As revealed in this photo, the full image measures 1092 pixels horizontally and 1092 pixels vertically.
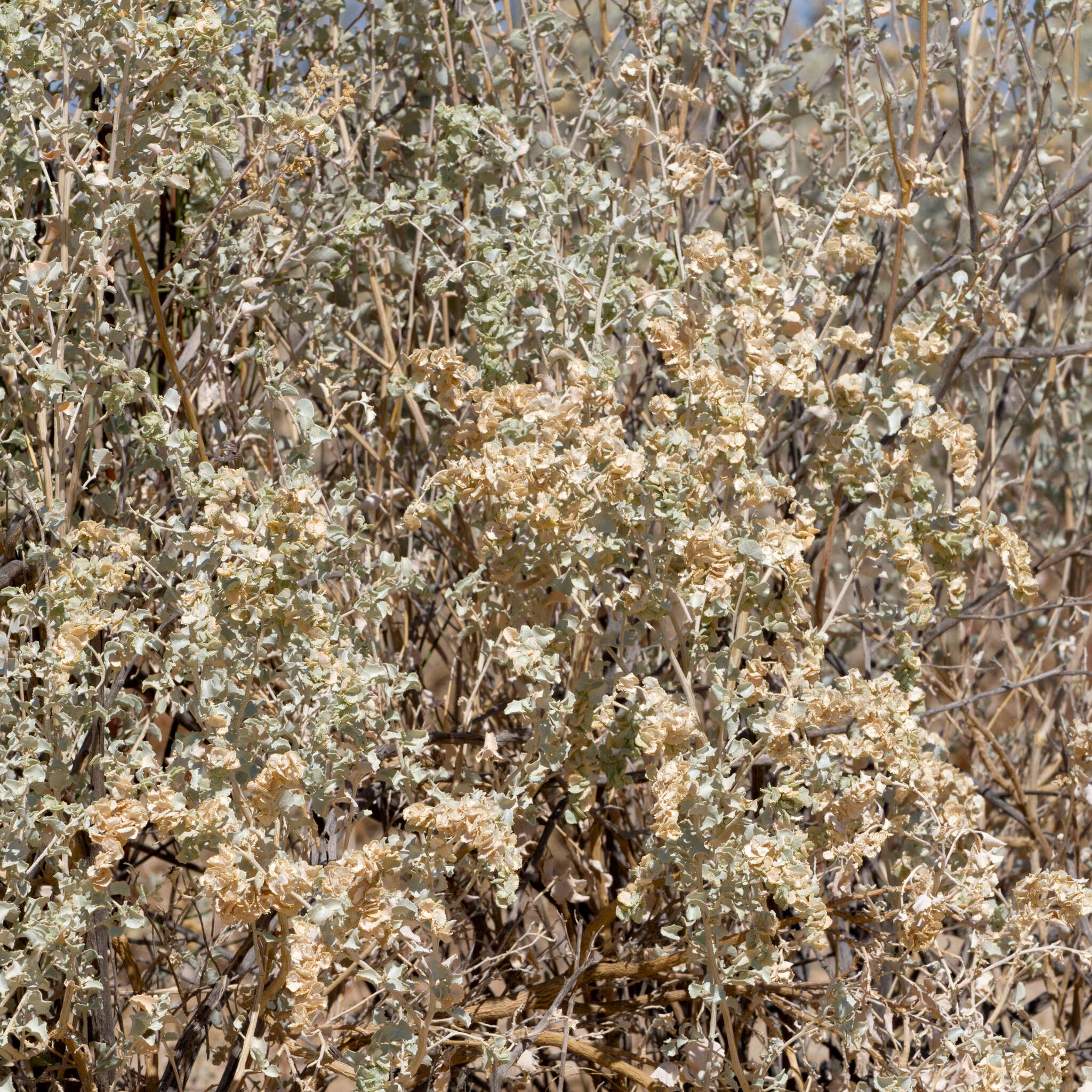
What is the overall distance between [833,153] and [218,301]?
48.5 inches

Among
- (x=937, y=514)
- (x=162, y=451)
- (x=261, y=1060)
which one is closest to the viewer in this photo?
(x=261, y=1060)

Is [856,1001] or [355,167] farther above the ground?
[355,167]

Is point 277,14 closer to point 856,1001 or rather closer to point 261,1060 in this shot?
point 261,1060

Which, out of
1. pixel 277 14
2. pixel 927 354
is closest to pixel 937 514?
pixel 927 354

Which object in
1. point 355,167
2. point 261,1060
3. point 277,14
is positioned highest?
point 277,14

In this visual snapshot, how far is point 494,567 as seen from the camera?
172 cm

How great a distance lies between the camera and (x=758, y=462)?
1718 millimetres

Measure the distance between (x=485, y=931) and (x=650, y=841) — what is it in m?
0.65

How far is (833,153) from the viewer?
2492 mm

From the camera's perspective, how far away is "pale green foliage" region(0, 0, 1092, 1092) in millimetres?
1522

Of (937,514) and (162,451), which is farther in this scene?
(162,451)

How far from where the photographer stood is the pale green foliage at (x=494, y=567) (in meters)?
1.52

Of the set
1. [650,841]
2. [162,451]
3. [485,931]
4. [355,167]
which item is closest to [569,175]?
[355,167]

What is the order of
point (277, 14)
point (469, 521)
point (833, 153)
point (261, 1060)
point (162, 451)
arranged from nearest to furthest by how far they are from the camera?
point (261, 1060)
point (162, 451)
point (469, 521)
point (277, 14)
point (833, 153)
